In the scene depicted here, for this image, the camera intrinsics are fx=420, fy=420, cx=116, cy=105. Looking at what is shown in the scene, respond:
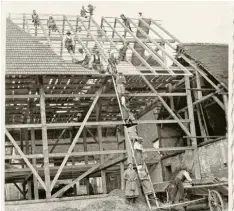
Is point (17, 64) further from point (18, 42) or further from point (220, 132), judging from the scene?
point (220, 132)

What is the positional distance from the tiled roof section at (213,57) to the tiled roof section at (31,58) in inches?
179

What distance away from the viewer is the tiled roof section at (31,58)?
13.8 metres

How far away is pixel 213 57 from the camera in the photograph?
16.9m

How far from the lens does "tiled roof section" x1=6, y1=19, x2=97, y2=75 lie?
1379cm

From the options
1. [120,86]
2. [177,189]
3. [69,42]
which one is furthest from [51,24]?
[177,189]

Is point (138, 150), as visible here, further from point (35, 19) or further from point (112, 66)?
point (35, 19)

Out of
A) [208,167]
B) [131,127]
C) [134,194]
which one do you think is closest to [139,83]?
[131,127]

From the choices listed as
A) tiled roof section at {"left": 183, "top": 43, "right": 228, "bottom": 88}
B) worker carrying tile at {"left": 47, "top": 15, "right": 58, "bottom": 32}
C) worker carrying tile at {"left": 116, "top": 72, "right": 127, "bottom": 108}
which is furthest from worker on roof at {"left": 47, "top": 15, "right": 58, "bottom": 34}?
tiled roof section at {"left": 183, "top": 43, "right": 228, "bottom": 88}

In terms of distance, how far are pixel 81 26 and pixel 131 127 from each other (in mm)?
7205

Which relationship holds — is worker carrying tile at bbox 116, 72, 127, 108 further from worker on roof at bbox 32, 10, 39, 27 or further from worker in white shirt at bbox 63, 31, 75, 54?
worker on roof at bbox 32, 10, 39, 27

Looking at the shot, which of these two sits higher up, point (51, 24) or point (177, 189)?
point (51, 24)

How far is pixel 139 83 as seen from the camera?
15.9 meters

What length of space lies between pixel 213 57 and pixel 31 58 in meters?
7.27

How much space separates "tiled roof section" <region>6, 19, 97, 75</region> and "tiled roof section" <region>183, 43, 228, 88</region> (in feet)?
14.9
